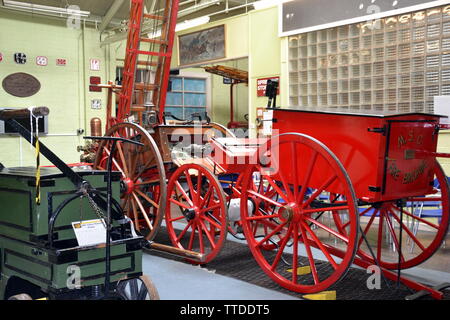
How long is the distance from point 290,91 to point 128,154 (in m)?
3.69

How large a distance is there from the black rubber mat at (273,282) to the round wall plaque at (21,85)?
7531 mm

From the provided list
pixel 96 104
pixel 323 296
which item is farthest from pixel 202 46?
pixel 323 296

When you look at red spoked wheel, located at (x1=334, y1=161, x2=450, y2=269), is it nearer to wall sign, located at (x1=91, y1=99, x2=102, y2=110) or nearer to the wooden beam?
the wooden beam

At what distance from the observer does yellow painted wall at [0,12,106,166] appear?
10.5m

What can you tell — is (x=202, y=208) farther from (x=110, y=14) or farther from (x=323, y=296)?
(x=110, y=14)

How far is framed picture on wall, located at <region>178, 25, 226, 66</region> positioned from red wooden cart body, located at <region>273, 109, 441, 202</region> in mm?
5857

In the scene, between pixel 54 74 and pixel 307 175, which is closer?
pixel 307 175

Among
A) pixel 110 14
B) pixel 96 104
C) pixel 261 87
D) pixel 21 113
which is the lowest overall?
pixel 21 113

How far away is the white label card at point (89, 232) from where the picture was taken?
8.32 feet

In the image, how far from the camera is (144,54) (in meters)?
5.05

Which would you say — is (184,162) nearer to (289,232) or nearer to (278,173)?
(278,173)

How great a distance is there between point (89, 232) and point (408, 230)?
8.19 feet

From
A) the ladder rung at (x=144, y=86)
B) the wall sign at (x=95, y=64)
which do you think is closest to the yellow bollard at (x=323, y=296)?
the ladder rung at (x=144, y=86)

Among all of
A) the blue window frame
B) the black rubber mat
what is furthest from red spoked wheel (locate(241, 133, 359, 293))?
the blue window frame
